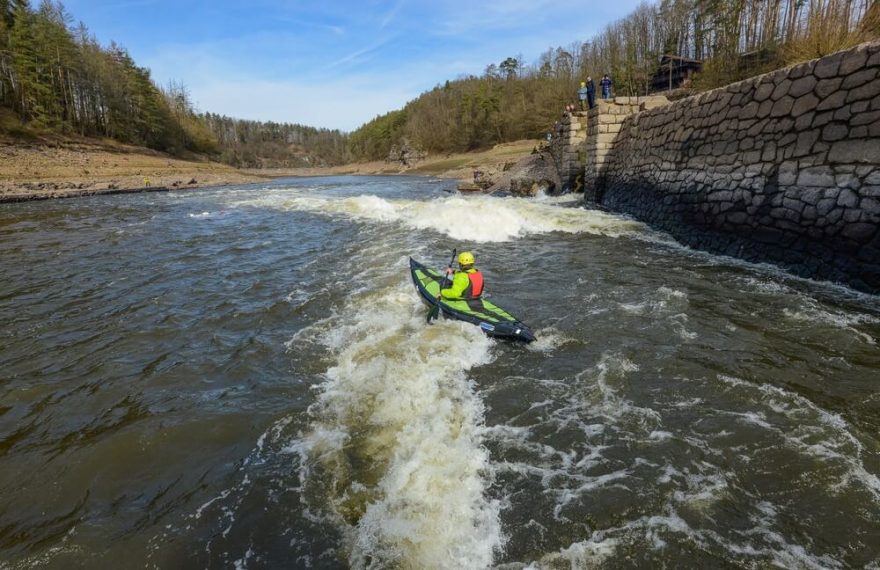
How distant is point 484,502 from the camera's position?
334cm

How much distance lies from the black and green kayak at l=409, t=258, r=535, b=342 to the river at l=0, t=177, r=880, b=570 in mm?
192

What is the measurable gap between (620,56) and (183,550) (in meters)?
59.9

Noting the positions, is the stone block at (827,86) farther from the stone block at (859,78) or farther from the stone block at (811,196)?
the stone block at (811,196)

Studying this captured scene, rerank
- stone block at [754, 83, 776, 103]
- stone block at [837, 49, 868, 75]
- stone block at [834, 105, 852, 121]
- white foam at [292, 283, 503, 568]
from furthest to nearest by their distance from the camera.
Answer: stone block at [754, 83, 776, 103] < stone block at [834, 105, 852, 121] < stone block at [837, 49, 868, 75] < white foam at [292, 283, 503, 568]

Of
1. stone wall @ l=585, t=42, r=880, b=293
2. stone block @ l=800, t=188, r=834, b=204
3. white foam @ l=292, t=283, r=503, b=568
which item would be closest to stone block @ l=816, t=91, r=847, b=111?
stone wall @ l=585, t=42, r=880, b=293

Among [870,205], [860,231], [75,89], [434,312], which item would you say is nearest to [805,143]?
[870,205]

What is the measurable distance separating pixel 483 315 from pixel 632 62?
50.4m

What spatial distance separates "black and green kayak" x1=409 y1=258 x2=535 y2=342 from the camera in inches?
233

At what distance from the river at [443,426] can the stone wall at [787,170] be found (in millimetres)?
595

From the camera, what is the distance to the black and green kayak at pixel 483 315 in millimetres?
5926

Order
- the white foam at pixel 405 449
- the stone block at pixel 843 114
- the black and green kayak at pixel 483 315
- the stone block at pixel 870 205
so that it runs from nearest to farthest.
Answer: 1. the white foam at pixel 405 449
2. the black and green kayak at pixel 483 315
3. the stone block at pixel 870 205
4. the stone block at pixel 843 114

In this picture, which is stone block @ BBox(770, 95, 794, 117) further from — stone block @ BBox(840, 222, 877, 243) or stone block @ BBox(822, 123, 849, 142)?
stone block @ BBox(840, 222, 877, 243)

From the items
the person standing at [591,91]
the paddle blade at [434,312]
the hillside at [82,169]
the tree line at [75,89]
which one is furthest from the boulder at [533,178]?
the tree line at [75,89]

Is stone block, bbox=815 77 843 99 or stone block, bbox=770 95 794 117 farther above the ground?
stone block, bbox=815 77 843 99
